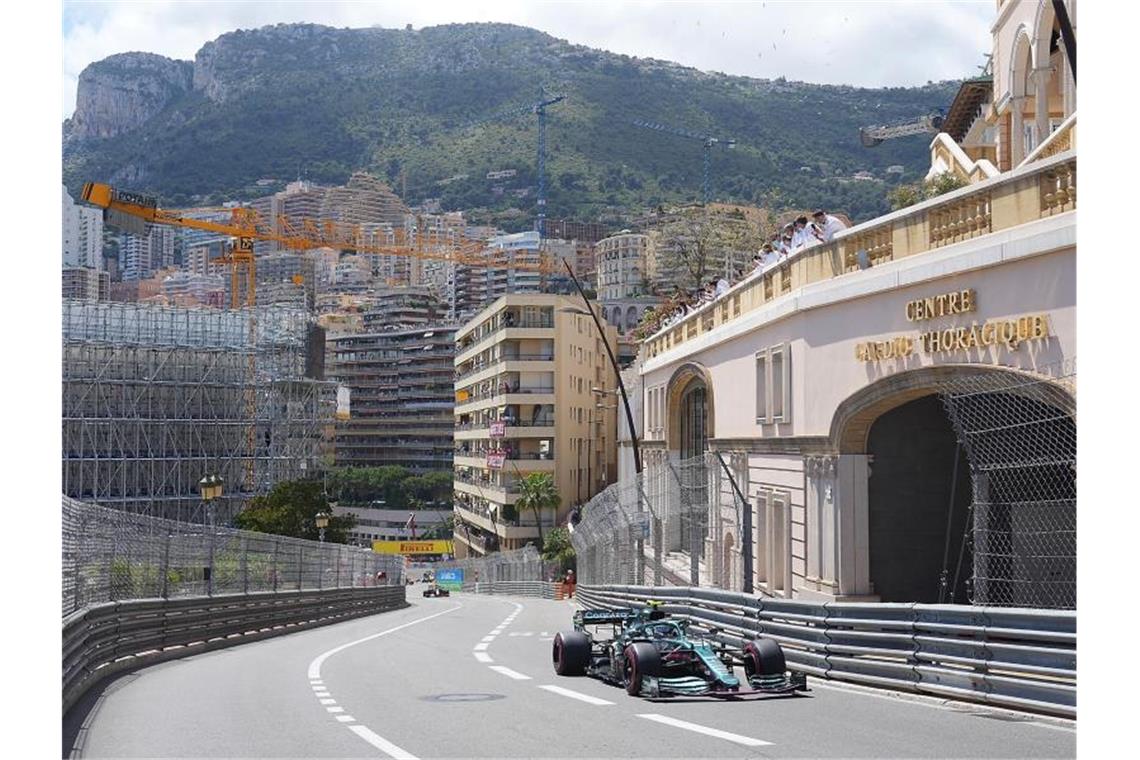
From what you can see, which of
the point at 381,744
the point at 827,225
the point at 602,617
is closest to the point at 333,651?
the point at 602,617

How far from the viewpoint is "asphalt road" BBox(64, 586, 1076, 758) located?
34.9ft

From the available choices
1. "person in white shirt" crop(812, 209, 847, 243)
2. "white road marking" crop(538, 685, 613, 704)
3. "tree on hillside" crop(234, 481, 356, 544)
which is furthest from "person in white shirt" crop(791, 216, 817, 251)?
"tree on hillside" crop(234, 481, 356, 544)

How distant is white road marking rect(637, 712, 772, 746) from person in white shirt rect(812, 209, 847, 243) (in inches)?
419

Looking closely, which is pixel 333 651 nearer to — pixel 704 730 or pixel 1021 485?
pixel 1021 485

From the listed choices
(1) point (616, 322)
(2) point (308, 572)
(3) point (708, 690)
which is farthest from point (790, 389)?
(1) point (616, 322)

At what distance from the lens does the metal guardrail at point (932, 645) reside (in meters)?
11.8

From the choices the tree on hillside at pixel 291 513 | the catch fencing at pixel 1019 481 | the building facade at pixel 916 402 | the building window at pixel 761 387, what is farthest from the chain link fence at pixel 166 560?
the tree on hillside at pixel 291 513

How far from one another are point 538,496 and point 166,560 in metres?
72.8

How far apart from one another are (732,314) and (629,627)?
13435mm

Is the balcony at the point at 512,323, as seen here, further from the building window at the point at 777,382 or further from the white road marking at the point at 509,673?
the white road marking at the point at 509,673

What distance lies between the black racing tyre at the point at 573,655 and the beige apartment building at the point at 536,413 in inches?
3113

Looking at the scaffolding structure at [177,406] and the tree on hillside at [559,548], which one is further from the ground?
the scaffolding structure at [177,406]

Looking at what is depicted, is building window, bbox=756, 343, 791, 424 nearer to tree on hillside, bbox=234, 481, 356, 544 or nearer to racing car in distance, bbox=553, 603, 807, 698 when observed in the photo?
racing car in distance, bbox=553, 603, 807, 698
